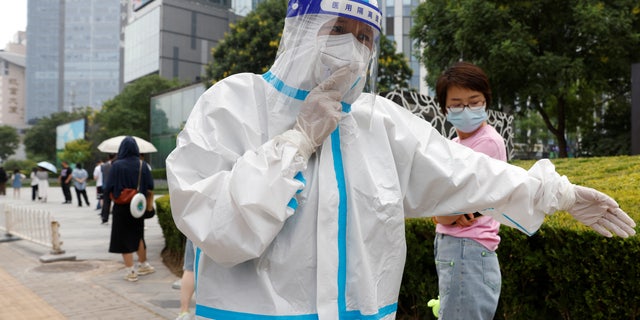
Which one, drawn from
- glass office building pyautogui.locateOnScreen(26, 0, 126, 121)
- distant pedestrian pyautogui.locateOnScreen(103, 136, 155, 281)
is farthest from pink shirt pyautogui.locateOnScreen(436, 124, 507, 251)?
A: glass office building pyautogui.locateOnScreen(26, 0, 126, 121)

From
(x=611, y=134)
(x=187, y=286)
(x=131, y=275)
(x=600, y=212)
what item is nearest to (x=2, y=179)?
(x=131, y=275)

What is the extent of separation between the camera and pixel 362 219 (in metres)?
1.62

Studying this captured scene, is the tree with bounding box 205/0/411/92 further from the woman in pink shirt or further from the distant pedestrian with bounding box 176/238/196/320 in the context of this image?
the woman in pink shirt

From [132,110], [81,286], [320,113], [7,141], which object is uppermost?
[132,110]

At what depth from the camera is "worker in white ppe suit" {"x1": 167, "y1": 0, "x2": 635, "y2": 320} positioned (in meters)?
1.45

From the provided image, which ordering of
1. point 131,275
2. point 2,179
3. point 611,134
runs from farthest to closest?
point 2,179, point 611,134, point 131,275

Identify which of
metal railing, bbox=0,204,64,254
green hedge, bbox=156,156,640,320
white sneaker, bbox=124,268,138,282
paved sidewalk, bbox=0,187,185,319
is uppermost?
green hedge, bbox=156,156,640,320

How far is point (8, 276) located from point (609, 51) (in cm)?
1377

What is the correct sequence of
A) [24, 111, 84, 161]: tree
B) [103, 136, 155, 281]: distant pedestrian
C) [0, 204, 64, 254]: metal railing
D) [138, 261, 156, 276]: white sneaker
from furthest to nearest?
1. [24, 111, 84, 161]: tree
2. [0, 204, 64, 254]: metal railing
3. [138, 261, 156, 276]: white sneaker
4. [103, 136, 155, 281]: distant pedestrian

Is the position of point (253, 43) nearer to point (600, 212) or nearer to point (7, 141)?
point (600, 212)

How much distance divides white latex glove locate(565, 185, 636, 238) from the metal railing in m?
7.63

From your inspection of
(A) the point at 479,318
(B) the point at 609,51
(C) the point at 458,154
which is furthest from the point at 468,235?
(B) the point at 609,51

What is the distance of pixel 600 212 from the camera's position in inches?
77.8

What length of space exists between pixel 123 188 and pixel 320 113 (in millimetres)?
5372
